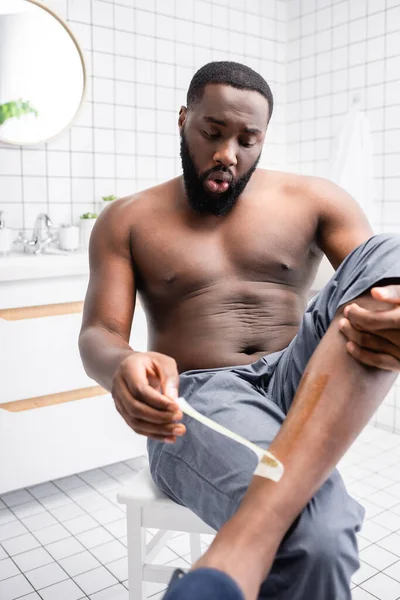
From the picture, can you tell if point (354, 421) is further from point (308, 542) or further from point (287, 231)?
point (287, 231)

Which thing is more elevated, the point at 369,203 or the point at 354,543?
the point at 369,203

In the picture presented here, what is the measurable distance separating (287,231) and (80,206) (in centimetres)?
136

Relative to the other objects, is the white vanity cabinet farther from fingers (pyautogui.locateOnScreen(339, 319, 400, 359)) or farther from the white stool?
fingers (pyautogui.locateOnScreen(339, 319, 400, 359))

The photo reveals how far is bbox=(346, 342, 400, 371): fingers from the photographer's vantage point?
79 cm

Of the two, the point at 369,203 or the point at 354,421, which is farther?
the point at 369,203

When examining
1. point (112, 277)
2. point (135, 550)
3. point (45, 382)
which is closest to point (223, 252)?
point (112, 277)

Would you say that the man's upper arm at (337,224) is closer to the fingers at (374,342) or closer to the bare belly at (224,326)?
the bare belly at (224,326)

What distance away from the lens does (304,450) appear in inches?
29.6

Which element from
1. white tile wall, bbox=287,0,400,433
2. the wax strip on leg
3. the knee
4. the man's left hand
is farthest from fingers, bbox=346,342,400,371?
white tile wall, bbox=287,0,400,433

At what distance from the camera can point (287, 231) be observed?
4.08ft

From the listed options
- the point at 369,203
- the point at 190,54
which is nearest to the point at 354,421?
the point at 369,203

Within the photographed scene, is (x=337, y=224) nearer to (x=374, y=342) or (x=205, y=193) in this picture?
(x=205, y=193)

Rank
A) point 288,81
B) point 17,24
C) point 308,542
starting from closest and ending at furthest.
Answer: point 308,542 < point 17,24 < point 288,81

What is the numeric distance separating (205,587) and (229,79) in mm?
915
